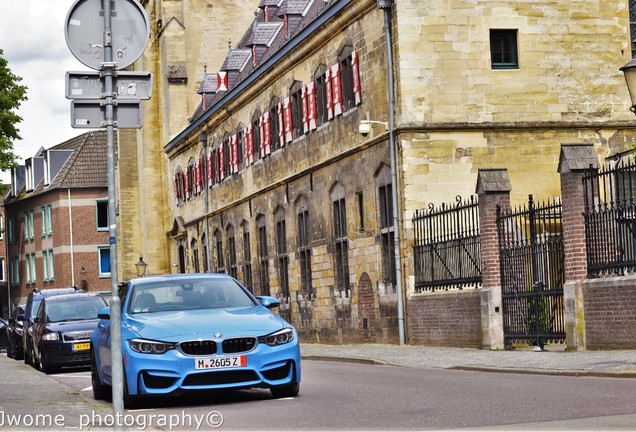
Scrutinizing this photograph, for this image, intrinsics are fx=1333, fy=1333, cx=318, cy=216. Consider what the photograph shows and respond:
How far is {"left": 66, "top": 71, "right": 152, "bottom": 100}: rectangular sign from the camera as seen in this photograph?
409 inches

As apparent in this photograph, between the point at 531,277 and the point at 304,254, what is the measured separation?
16583 millimetres

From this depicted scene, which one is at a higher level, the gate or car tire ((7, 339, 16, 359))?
the gate

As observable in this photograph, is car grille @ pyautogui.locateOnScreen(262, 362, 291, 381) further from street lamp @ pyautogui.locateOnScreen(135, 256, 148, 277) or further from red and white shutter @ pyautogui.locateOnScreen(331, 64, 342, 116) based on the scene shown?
street lamp @ pyautogui.locateOnScreen(135, 256, 148, 277)

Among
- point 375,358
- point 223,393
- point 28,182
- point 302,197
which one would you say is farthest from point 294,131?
point 28,182

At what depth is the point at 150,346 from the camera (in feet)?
45.6

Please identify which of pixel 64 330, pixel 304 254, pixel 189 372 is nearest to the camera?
pixel 189 372

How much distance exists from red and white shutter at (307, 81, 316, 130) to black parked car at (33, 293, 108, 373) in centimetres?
1169

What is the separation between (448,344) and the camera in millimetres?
26531

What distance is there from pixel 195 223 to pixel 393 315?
27.1 m

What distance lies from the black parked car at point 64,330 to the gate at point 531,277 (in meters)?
7.56

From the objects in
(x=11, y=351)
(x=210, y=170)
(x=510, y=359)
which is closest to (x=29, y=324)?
(x=11, y=351)

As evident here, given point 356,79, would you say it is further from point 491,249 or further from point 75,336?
point 75,336

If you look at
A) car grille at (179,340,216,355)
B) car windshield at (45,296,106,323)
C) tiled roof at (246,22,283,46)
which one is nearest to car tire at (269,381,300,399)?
car grille at (179,340,216,355)

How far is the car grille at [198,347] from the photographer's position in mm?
13883
